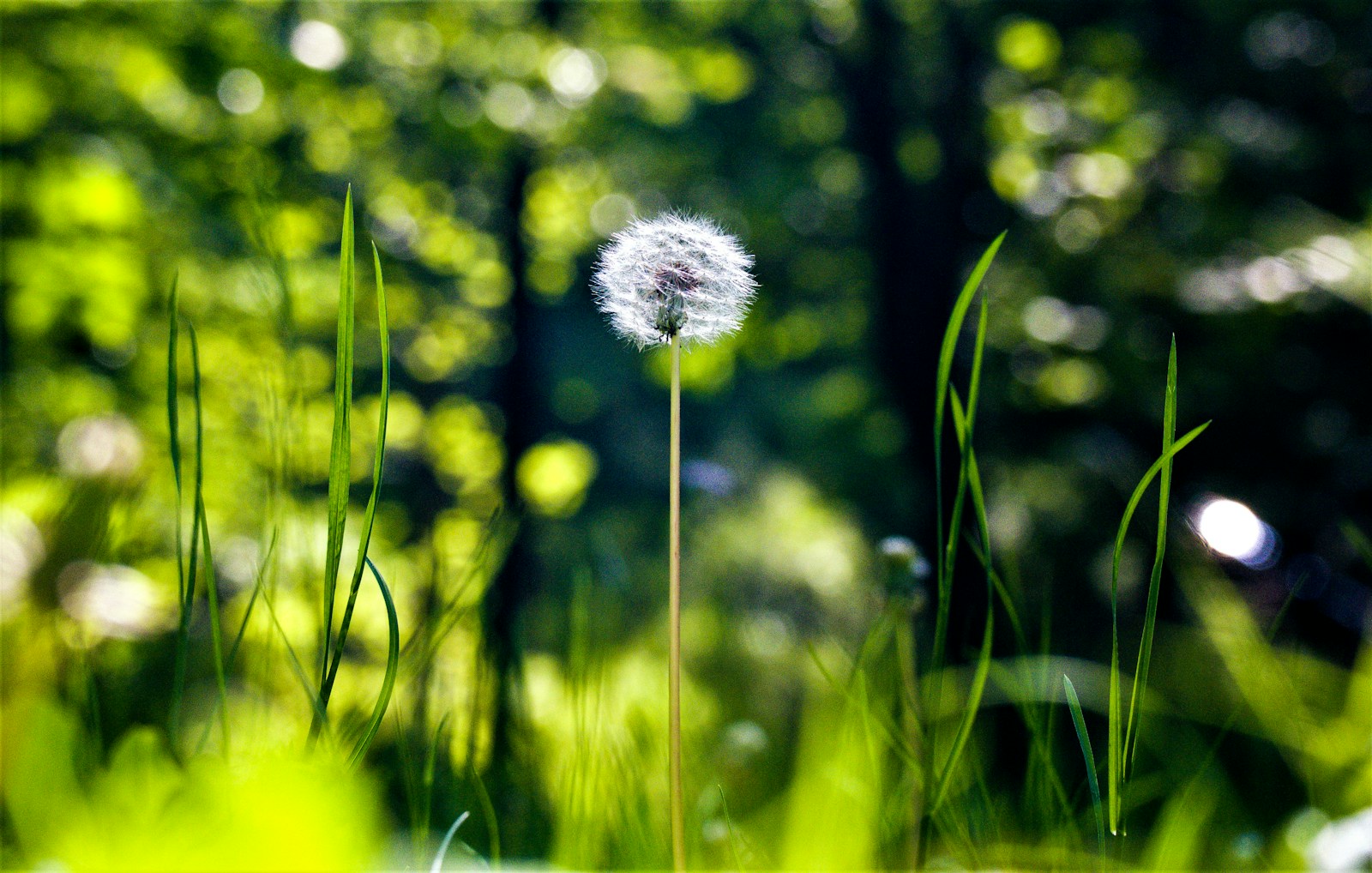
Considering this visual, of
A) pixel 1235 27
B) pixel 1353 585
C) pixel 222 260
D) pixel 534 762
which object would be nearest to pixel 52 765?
pixel 534 762

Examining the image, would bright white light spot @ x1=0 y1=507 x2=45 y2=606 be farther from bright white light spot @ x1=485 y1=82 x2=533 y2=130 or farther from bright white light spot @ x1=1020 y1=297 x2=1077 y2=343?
bright white light spot @ x1=1020 y1=297 x2=1077 y2=343

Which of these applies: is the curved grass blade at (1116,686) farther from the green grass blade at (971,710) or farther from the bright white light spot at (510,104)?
the bright white light spot at (510,104)

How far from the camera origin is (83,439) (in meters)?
1.04

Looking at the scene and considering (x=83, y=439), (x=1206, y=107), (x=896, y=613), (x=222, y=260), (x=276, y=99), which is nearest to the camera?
(x=896, y=613)

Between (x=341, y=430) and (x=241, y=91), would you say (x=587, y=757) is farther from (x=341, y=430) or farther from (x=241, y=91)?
(x=241, y=91)

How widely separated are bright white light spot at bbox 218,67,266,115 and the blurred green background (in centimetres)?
4

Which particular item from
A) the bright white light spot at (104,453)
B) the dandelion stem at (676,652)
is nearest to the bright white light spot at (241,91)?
the bright white light spot at (104,453)

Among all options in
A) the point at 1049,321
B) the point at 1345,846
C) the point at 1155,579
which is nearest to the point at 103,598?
the point at 1155,579

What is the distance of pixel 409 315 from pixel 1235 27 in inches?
228

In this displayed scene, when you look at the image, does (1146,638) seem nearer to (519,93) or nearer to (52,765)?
(52,765)

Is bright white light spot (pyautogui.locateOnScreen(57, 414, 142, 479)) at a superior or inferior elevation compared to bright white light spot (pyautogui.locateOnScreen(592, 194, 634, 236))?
inferior

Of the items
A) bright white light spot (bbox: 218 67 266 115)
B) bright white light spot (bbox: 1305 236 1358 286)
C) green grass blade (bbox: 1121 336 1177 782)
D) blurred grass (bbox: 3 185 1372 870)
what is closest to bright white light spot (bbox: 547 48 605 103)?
bright white light spot (bbox: 218 67 266 115)

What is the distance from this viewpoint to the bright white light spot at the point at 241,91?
3.64 meters

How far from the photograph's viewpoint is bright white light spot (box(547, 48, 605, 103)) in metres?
5.19
